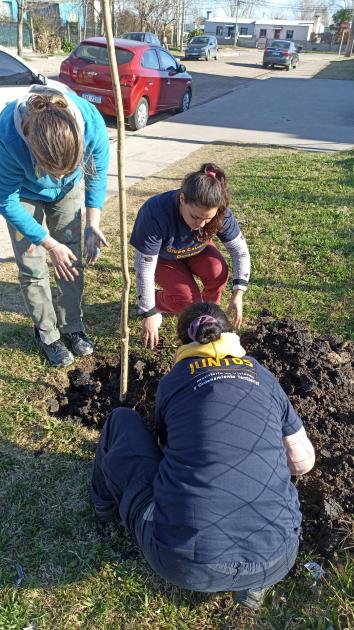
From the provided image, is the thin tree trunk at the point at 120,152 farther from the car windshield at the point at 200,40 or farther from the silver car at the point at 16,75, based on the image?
the car windshield at the point at 200,40

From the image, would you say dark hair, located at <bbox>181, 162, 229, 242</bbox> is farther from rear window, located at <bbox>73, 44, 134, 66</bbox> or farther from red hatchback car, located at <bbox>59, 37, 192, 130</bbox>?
rear window, located at <bbox>73, 44, 134, 66</bbox>

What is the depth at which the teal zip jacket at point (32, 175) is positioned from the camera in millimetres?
2301

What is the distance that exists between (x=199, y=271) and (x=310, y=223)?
7.96ft

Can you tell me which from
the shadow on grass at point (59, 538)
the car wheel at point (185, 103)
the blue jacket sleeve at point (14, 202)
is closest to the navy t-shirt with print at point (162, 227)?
the blue jacket sleeve at point (14, 202)

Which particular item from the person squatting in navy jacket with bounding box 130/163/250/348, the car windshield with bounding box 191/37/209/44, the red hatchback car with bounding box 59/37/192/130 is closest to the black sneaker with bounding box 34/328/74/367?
the person squatting in navy jacket with bounding box 130/163/250/348

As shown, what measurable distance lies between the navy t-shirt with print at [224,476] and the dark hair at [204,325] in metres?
0.10

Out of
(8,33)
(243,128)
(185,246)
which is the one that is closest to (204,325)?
(185,246)

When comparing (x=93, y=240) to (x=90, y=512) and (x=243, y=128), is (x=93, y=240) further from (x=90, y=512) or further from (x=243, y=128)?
(x=243, y=128)

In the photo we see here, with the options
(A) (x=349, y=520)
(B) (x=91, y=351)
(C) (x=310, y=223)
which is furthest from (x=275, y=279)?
(A) (x=349, y=520)

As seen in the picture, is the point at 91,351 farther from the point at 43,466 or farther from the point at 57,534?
the point at 57,534

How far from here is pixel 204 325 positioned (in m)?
1.72

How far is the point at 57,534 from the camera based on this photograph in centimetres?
209

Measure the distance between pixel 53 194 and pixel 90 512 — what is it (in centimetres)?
162

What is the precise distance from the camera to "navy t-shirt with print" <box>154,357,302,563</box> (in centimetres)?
147
